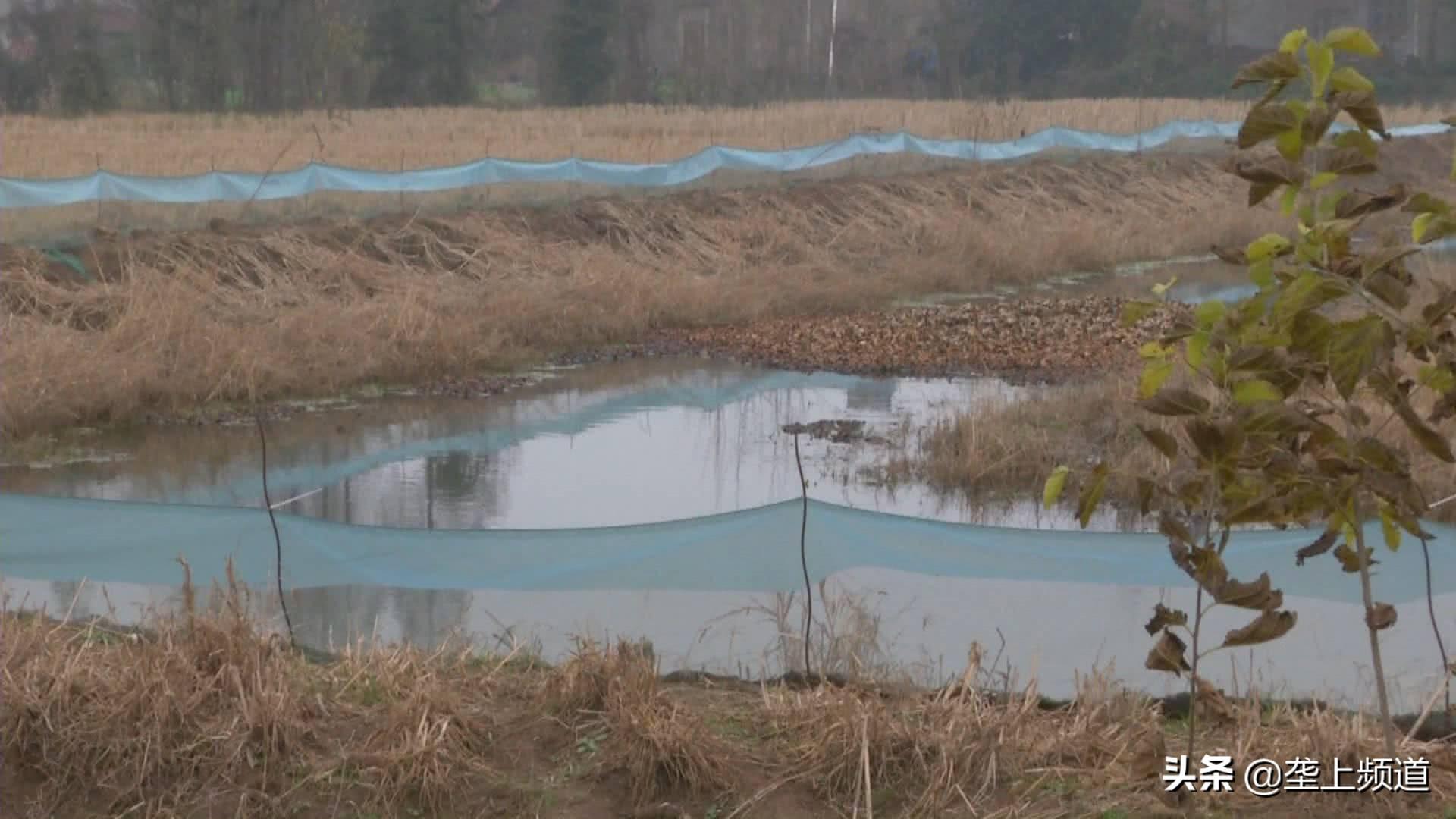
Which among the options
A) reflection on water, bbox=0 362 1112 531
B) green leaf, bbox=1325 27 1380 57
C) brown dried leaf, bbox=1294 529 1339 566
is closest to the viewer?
green leaf, bbox=1325 27 1380 57

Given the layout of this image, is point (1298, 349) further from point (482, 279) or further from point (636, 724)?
point (482, 279)

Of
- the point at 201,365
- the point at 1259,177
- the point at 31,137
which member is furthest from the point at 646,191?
the point at 1259,177

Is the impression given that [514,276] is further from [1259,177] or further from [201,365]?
[1259,177]

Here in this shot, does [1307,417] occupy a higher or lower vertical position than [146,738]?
higher

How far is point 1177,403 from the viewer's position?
131 inches

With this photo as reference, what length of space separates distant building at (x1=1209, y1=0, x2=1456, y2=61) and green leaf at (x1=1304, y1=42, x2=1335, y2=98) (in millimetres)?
44682

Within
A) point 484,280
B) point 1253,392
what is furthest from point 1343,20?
point 1253,392

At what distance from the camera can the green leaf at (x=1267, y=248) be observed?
313 centimetres

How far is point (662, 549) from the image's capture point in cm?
591

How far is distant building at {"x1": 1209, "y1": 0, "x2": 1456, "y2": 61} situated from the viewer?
1800 inches

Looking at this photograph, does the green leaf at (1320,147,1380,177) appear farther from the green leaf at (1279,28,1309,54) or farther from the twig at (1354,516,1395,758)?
the twig at (1354,516,1395,758)

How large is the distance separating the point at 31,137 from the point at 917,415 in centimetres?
1816

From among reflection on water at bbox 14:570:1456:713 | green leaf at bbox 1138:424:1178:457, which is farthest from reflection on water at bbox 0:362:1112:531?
green leaf at bbox 1138:424:1178:457

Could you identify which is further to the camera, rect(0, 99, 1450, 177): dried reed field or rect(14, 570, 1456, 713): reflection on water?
rect(0, 99, 1450, 177): dried reed field
